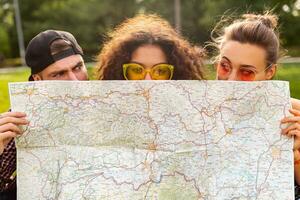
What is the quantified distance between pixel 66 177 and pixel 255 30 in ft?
3.71

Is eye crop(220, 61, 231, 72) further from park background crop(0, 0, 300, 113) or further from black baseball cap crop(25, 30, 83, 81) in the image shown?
park background crop(0, 0, 300, 113)

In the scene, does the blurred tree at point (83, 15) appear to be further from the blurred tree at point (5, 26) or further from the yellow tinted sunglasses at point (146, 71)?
the yellow tinted sunglasses at point (146, 71)

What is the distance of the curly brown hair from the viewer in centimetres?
259

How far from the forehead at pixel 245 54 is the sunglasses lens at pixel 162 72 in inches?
11.7

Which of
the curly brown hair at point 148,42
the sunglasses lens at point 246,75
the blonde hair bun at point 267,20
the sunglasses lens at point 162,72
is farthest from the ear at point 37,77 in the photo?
the blonde hair bun at point 267,20

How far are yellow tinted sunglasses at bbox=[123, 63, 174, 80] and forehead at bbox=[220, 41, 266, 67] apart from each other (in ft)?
0.96

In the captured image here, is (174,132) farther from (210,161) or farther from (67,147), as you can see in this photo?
(67,147)

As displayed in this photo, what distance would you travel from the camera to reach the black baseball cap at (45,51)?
2641 mm

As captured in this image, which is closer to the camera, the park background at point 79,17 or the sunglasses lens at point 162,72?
→ the sunglasses lens at point 162,72

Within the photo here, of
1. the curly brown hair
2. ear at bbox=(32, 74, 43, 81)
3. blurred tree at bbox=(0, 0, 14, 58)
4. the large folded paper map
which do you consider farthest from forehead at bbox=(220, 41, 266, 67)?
blurred tree at bbox=(0, 0, 14, 58)

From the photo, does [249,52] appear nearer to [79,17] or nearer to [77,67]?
[77,67]

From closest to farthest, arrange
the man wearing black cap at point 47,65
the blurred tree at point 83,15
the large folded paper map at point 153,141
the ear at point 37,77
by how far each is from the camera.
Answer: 1. the large folded paper map at point 153,141
2. the man wearing black cap at point 47,65
3. the ear at point 37,77
4. the blurred tree at point 83,15

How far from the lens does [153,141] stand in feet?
7.23

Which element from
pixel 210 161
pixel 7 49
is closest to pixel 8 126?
pixel 210 161
